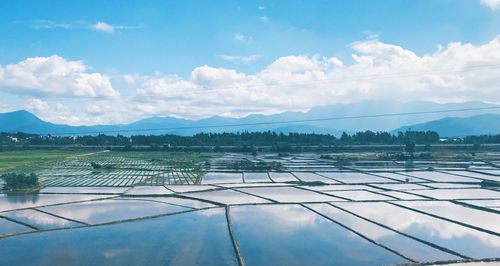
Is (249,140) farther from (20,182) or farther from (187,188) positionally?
(20,182)

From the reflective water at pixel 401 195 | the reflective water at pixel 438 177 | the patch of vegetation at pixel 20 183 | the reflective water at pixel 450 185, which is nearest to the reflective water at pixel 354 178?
the reflective water at pixel 450 185

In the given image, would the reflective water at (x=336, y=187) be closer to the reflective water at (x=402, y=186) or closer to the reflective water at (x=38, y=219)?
the reflective water at (x=402, y=186)

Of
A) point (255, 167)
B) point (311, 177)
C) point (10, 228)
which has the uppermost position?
point (255, 167)

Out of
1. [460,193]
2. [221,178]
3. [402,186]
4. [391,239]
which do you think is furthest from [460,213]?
[221,178]

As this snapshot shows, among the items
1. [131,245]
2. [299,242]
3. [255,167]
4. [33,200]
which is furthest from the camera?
[255,167]

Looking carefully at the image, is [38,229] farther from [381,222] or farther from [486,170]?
[486,170]

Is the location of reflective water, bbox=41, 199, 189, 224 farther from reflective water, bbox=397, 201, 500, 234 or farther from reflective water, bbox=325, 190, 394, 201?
reflective water, bbox=397, 201, 500, 234

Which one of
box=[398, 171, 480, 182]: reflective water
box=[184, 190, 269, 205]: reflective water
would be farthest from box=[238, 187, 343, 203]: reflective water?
box=[398, 171, 480, 182]: reflective water
